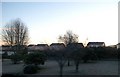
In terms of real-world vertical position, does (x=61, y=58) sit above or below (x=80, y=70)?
above

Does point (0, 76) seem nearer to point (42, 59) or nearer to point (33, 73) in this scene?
point (33, 73)

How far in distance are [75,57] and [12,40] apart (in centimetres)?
2614

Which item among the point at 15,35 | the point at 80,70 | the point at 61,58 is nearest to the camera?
the point at 61,58

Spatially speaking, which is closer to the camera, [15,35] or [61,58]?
[61,58]

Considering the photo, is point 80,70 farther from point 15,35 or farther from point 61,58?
point 15,35

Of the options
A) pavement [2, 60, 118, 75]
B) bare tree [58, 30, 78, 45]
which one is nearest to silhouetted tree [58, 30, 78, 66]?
bare tree [58, 30, 78, 45]

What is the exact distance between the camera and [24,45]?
4628cm

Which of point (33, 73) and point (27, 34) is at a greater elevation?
point (27, 34)

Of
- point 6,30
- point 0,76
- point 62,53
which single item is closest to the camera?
point 0,76

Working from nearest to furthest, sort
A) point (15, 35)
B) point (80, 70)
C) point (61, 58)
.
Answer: point (61, 58)
point (80, 70)
point (15, 35)

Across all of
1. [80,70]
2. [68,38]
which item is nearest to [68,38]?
[68,38]

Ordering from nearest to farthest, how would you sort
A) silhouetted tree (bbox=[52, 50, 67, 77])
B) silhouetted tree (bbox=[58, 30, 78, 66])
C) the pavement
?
silhouetted tree (bbox=[52, 50, 67, 77])
the pavement
silhouetted tree (bbox=[58, 30, 78, 66])

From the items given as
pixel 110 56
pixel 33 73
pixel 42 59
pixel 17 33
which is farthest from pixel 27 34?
pixel 33 73

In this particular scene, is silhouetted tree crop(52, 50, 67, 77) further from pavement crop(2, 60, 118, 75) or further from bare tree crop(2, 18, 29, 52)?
bare tree crop(2, 18, 29, 52)
